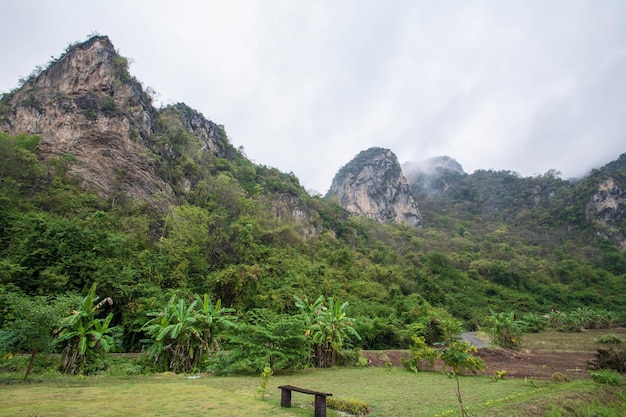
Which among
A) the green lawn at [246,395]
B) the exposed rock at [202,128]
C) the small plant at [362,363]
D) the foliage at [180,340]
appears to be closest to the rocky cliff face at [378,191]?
the exposed rock at [202,128]

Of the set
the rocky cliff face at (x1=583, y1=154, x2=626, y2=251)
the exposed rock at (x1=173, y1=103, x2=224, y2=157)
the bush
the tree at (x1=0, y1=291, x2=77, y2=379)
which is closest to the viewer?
the tree at (x1=0, y1=291, x2=77, y2=379)

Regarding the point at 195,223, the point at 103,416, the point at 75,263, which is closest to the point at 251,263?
the point at 195,223

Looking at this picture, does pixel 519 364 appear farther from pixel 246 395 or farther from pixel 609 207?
pixel 609 207

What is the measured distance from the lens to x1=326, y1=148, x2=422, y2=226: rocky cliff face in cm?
8656

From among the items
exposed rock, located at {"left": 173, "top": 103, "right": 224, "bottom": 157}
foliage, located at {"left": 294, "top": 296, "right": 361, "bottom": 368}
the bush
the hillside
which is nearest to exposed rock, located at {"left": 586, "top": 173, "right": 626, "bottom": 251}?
the hillside

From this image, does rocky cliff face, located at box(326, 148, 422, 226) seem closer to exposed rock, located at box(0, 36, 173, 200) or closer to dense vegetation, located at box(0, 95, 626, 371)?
dense vegetation, located at box(0, 95, 626, 371)

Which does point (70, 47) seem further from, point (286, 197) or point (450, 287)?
point (450, 287)

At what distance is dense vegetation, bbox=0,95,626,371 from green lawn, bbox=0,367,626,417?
1661 millimetres

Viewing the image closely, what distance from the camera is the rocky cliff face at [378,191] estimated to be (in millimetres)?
86562

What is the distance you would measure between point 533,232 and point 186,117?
72.5 metres

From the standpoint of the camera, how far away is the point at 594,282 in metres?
43.4

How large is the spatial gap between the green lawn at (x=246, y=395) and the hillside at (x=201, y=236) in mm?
5628

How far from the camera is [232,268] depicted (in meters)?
17.1

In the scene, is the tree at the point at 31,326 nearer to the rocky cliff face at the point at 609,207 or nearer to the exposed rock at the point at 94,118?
the exposed rock at the point at 94,118
